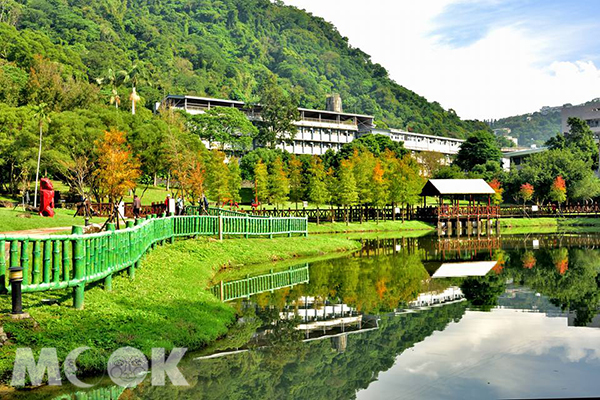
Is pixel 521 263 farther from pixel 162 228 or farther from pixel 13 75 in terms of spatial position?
pixel 13 75

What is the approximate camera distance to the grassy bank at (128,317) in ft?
32.8

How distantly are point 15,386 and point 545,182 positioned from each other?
78022 millimetres

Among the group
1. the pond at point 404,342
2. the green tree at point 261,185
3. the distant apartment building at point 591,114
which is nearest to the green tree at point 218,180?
the green tree at point 261,185

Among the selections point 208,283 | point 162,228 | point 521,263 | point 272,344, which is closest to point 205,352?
point 272,344

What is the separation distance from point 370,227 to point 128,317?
45.8 metres

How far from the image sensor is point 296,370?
11.4m

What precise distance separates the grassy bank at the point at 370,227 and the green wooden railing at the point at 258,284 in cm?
2528

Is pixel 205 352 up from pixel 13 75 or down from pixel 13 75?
down

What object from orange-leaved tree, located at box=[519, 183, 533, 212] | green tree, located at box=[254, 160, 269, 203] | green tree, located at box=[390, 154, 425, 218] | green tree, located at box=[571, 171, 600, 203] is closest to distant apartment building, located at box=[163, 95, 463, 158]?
orange-leaved tree, located at box=[519, 183, 533, 212]

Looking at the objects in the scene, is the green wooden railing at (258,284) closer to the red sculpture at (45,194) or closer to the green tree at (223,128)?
the red sculpture at (45,194)

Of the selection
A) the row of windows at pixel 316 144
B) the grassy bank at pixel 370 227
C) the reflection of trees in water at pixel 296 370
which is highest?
the row of windows at pixel 316 144

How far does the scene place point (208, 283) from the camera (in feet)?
67.7

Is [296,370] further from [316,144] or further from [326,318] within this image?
[316,144]

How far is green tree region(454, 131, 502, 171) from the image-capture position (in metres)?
100
